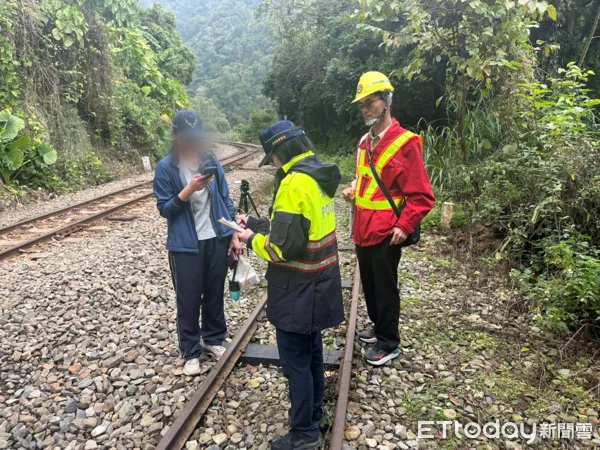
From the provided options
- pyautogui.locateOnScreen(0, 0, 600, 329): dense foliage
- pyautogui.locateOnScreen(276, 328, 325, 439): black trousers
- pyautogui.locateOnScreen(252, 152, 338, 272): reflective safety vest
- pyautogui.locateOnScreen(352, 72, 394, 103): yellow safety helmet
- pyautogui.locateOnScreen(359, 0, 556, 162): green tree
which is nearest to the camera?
pyautogui.locateOnScreen(252, 152, 338, 272): reflective safety vest

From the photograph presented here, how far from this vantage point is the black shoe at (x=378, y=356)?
335 centimetres

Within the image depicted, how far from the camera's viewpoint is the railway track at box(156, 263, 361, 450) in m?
2.55

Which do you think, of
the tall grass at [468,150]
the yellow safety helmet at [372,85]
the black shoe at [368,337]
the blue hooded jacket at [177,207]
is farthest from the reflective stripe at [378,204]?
the tall grass at [468,150]

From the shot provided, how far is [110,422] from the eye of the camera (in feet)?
9.27

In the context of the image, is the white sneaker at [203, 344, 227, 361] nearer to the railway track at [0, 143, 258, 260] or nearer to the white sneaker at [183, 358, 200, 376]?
the white sneaker at [183, 358, 200, 376]

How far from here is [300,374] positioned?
2.46 m

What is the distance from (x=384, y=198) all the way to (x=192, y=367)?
193cm

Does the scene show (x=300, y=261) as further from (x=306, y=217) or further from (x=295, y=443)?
(x=295, y=443)

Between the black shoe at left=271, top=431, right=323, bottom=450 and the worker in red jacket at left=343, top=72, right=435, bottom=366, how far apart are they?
0.97 metres

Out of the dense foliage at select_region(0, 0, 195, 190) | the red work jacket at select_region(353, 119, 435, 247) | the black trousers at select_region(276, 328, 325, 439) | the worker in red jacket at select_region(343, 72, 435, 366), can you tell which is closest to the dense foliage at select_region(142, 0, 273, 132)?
the dense foliage at select_region(0, 0, 195, 190)

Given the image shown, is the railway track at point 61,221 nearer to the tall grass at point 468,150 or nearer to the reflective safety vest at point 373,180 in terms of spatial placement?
the reflective safety vest at point 373,180

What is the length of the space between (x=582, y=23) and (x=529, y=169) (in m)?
7.25

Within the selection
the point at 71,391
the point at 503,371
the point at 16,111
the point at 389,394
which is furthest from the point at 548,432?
the point at 16,111

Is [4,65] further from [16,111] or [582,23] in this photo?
[582,23]
